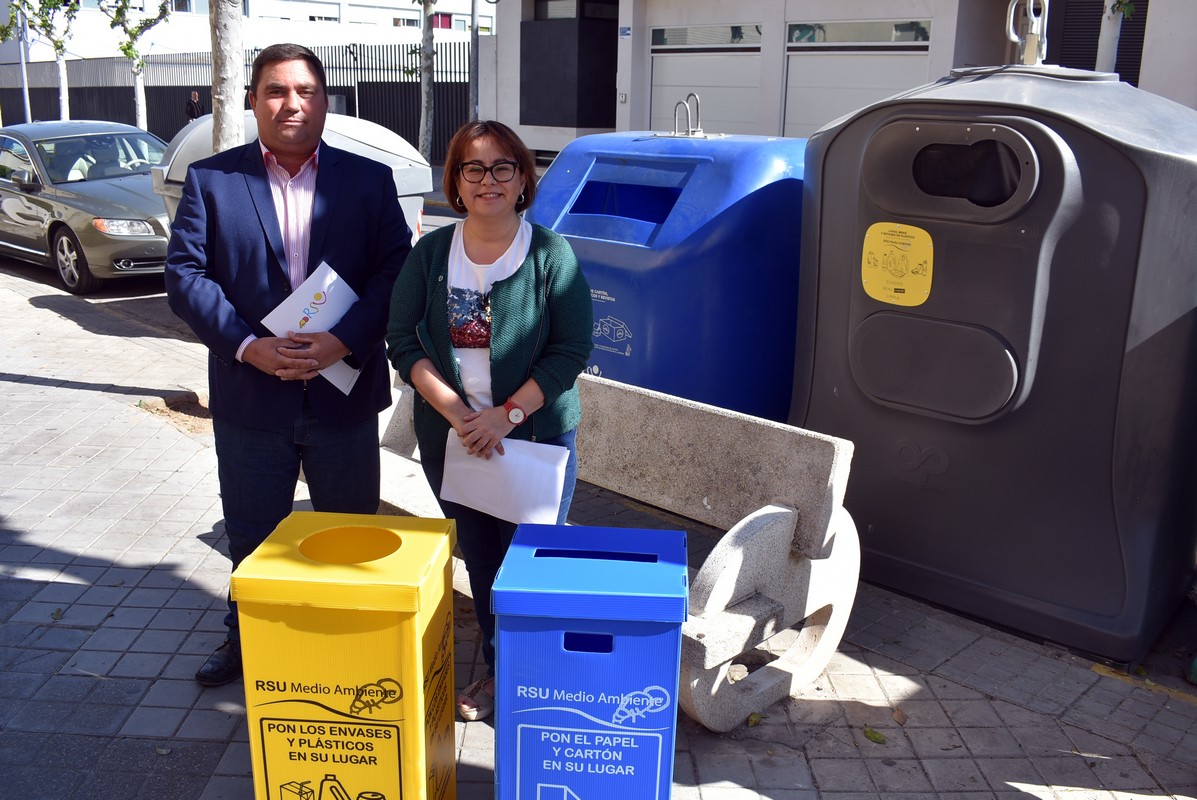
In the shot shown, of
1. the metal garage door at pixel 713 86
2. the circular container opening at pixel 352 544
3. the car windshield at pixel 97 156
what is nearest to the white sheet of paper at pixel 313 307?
the circular container opening at pixel 352 544

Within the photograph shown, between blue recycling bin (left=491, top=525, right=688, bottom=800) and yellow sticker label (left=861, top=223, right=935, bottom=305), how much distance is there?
1.73 metres

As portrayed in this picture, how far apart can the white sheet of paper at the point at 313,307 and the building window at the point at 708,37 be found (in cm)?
1636

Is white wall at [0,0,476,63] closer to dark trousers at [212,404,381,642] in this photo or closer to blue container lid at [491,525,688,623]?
dark trousers at [212,404,381,642]

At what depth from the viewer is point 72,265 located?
9.85m

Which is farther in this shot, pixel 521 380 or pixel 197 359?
pixel 197 359

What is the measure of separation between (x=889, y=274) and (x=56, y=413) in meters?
4.73

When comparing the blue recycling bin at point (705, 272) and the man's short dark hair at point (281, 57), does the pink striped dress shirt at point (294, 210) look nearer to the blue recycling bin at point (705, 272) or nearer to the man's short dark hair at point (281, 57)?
the man's short dark hair at point (281, 57)

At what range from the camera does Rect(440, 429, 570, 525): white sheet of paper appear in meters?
2.86

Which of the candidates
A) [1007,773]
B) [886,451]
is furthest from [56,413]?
[1007,773]

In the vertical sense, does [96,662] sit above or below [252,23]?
below

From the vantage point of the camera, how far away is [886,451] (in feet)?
12.9

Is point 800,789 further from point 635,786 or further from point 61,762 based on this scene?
point 61,762

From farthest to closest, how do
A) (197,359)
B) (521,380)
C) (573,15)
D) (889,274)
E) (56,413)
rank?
(573,15) → (197,359) → (56,413) → (889,274) → (521,380)

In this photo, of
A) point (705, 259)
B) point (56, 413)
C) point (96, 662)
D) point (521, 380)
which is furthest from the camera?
point (56, 413)
